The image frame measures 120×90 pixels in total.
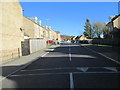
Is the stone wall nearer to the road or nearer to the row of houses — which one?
the row of houses

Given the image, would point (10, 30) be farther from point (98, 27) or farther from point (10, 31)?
point (98, 27)


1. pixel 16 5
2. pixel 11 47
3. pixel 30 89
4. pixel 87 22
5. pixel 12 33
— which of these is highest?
pixel 87 22

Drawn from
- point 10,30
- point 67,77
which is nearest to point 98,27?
point 10,30

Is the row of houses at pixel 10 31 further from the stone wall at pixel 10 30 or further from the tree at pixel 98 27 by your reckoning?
the tree at pixel 98 27

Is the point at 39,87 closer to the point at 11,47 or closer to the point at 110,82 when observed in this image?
the point at 110,82

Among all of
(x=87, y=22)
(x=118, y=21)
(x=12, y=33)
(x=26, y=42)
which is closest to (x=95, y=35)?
(x=87, y=22)

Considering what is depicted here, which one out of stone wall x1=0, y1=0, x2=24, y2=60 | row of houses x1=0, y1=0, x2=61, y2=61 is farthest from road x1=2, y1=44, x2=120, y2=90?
stone wall x1=0, y1=0, x2=24, y2=60

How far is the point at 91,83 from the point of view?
7461 mm

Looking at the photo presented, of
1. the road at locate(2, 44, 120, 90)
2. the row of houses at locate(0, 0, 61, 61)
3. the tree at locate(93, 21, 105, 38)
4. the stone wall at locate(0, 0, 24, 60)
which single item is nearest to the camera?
the road at locate(2, 44, 120, 90)

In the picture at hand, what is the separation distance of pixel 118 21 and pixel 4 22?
149 feet

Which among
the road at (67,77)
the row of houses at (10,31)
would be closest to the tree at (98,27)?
the row of houses at (10,31)

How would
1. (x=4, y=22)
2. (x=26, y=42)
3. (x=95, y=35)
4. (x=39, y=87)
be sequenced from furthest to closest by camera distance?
(x=95, y=35) < (x=26, y=42) < (x=4, y=22) < (x=39, y=87)

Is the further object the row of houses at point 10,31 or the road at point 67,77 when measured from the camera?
the row of houses at point 10,31

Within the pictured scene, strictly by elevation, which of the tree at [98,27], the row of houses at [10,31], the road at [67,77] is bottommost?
the road at [67,77]
